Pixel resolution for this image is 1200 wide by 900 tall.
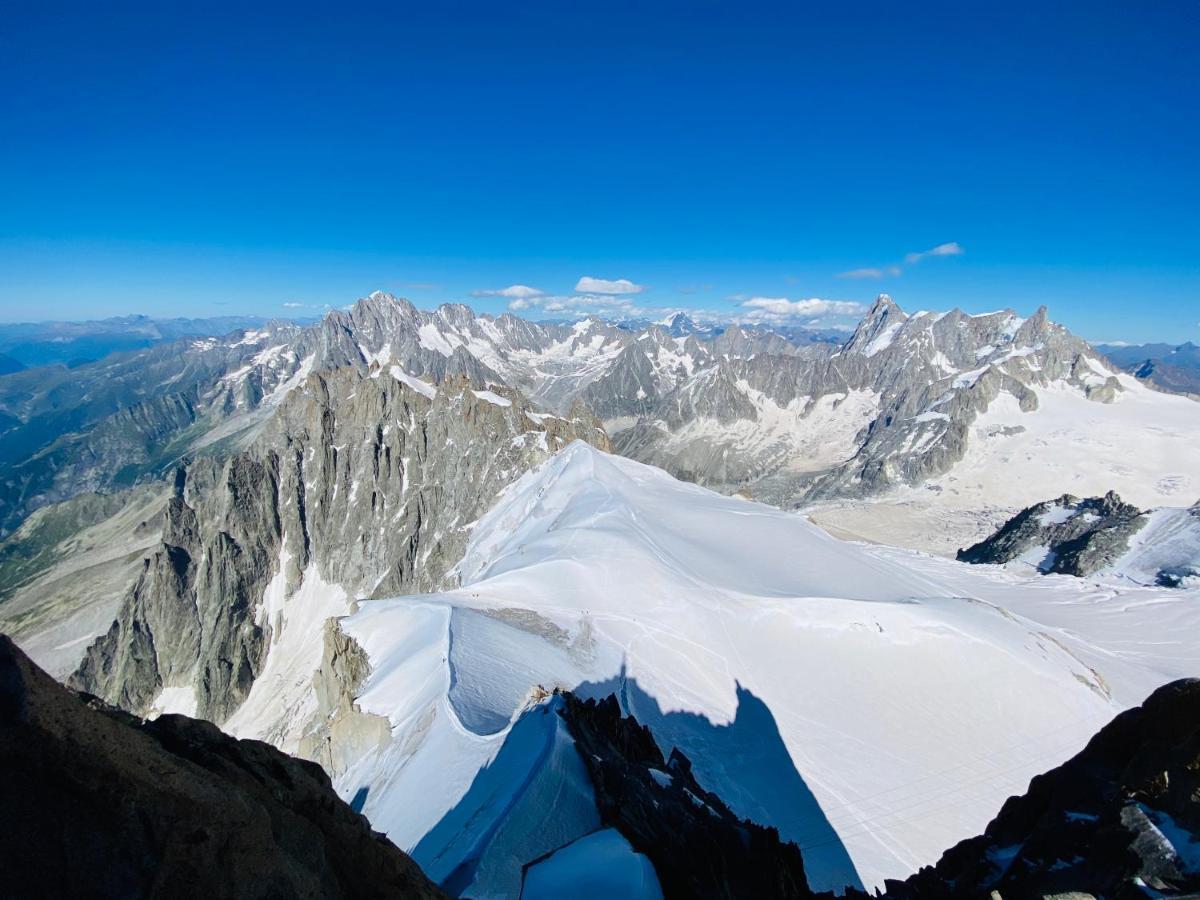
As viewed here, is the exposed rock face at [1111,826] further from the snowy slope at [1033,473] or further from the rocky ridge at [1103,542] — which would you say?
the snowy slope at [1033,473]

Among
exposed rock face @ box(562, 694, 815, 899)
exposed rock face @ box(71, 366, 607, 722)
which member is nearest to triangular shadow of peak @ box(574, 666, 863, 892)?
exposed rock face @ box(562, 694, 815, 899)

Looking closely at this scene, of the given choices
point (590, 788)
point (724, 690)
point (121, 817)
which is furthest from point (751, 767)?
point (121, 817)

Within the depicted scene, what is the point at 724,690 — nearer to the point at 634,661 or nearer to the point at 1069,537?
the point at 634,661

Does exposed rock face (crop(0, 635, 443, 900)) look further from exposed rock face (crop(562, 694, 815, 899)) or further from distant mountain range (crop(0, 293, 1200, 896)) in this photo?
exposed rock face (crop(562, 694, 815, 899))

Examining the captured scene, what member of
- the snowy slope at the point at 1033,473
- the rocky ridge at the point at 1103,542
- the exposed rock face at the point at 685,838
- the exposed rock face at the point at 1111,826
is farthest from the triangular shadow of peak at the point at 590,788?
the snowy slope at the point at 1033,473

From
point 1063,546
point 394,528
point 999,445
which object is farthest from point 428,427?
point 999,445
